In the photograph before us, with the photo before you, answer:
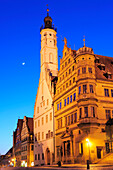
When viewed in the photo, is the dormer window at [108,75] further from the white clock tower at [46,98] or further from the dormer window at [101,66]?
the white clock tower at [46,98]

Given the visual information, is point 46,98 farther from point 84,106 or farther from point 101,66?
point 84,106

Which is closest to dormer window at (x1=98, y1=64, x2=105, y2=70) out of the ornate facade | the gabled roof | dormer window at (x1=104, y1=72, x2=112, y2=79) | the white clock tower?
the ornate facade

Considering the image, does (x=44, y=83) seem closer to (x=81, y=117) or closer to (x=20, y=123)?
(x=81, y=117)

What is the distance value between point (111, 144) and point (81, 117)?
22.8 ft

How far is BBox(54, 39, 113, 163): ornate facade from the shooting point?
42.4 metres

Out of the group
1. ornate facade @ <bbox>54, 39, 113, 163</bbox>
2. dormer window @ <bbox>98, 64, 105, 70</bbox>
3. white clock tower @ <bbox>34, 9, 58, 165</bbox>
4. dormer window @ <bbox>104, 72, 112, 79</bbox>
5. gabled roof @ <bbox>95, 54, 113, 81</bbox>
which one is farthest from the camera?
white clock tower @ <bbox>34, 9, 58, 165</bbox>

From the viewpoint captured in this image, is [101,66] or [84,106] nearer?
[84,106]

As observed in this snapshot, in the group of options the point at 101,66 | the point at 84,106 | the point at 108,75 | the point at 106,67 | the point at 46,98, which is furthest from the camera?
the point at 46,98

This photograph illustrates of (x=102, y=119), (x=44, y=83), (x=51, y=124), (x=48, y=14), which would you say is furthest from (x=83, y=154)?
(x=48, y=14)

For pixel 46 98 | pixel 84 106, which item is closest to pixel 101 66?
pixel 84 106

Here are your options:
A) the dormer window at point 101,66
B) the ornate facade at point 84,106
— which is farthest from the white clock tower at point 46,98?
the dormer window at point 101,66

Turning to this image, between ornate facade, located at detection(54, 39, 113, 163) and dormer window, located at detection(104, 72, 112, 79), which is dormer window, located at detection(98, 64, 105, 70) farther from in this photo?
dormer window, located at detection(104, 72, 112, 79)

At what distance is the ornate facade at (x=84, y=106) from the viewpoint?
4238 cm

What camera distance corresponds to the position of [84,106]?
43688mm
